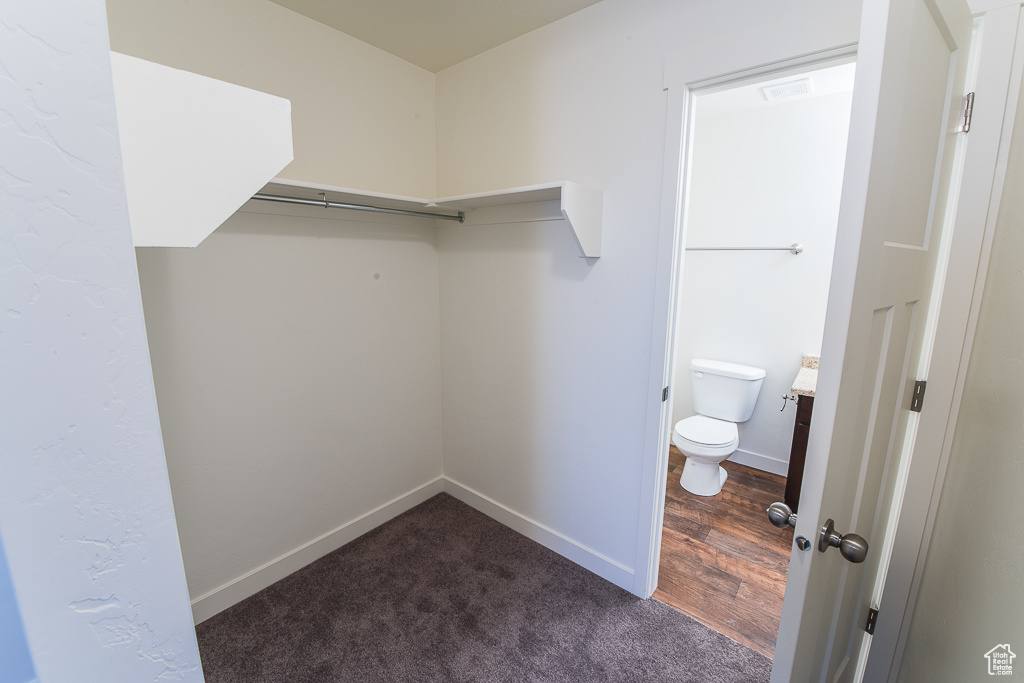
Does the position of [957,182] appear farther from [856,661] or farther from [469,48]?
[469,48]

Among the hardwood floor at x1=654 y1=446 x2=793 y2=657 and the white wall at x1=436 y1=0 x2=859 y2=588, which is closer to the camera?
the white wall at x1=436 y1=0 x2=859 y2=588

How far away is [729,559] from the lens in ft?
6.91

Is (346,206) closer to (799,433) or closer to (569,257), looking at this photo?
(569,257)

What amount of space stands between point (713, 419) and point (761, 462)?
53cm

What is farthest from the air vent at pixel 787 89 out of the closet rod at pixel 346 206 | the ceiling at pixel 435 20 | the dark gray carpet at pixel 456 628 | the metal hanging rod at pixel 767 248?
the dark gray carpet at pixel 456 628

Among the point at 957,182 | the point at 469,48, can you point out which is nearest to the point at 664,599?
the point at 957,182

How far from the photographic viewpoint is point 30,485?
0.48 meters

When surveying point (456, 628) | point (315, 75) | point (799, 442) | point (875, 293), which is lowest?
point (456, 628)

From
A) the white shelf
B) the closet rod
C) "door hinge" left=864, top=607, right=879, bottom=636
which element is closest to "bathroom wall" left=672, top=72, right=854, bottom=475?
the closet rod

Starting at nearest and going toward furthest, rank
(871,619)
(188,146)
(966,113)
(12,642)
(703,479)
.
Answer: (12,642) < (188,146) < (966,113) < (871,619) < (703,479)

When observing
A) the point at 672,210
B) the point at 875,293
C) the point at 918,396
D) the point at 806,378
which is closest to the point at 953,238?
the point at 918,396

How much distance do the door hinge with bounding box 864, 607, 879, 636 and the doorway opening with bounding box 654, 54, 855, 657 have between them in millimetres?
589

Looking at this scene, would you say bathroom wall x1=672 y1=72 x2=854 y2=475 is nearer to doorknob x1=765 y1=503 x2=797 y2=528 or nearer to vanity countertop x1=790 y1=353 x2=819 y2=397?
vanity countertop x1=790 y1=353 x2=819 y2=397

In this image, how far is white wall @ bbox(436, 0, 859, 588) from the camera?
155cm
